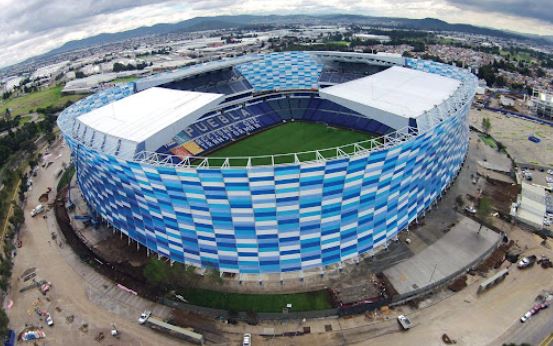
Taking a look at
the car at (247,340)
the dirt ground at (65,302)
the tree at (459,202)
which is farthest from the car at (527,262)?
the dirt ground at (65,302)

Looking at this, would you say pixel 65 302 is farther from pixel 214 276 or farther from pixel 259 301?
pixel 259 301

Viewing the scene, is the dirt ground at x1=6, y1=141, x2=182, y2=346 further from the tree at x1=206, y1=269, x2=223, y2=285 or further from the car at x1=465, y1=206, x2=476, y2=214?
the car at x1=465, y1=206, x2=476, y2=214

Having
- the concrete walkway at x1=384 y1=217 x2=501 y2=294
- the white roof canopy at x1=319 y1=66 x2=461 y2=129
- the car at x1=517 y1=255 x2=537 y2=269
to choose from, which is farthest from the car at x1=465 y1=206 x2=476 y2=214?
the white roof canopy at x1=319 y1=66 x2=461 y2=129

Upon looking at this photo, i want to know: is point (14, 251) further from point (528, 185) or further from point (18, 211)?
point (528, 185)

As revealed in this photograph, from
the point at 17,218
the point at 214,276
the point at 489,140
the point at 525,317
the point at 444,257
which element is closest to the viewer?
the point at 525,317

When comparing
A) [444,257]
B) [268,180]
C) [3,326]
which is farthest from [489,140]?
[3,326]

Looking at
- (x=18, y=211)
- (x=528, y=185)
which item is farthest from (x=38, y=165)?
(x=528, y=185)

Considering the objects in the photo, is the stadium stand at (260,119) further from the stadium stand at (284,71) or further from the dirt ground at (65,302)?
the dirt ground at (65,302)
